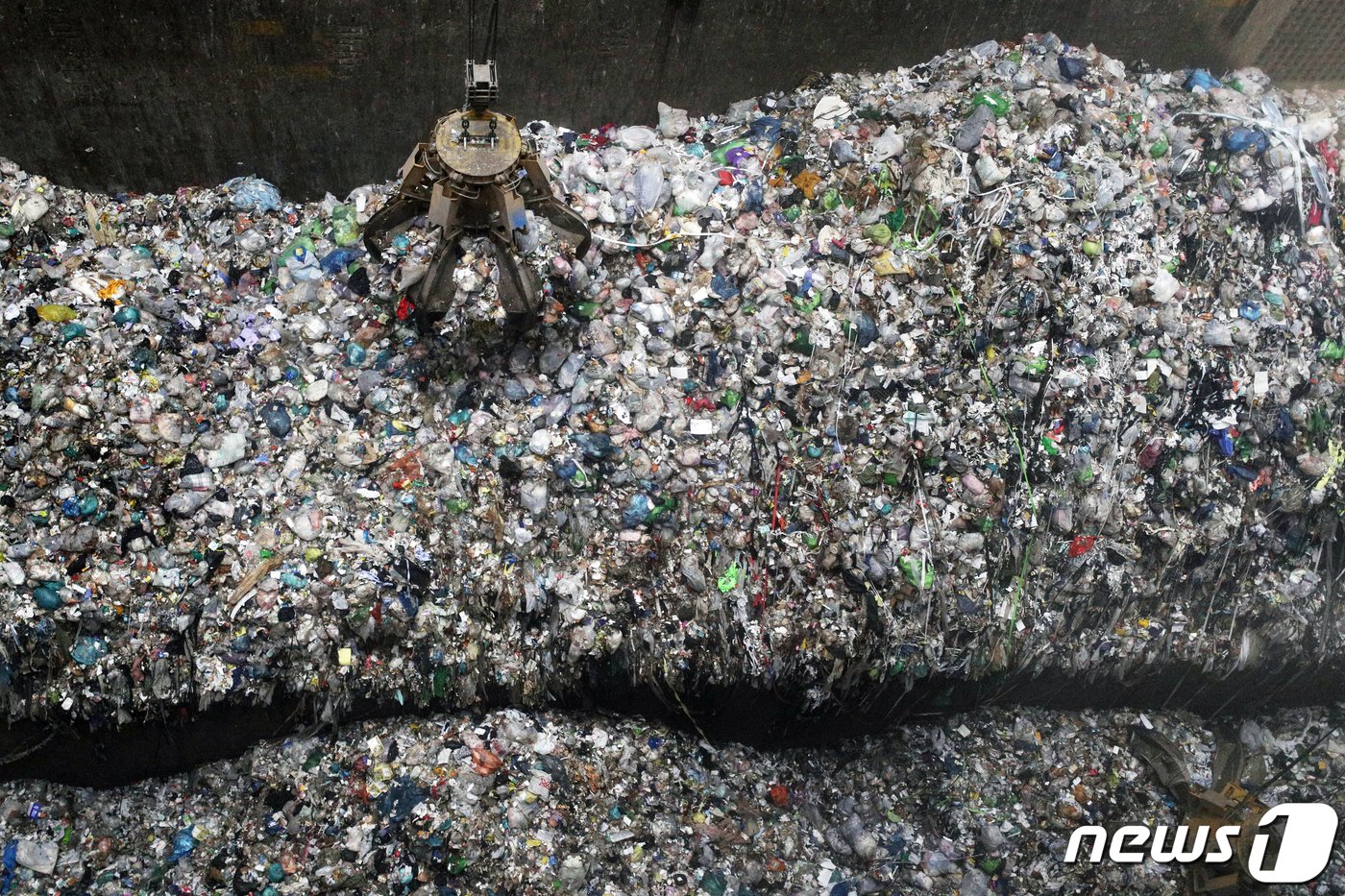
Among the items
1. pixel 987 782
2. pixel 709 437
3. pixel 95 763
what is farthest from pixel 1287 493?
pixel 95 763

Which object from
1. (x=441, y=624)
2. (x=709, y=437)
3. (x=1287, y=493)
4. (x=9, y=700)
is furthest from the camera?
(x=1287, y=493)

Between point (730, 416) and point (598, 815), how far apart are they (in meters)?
1.66

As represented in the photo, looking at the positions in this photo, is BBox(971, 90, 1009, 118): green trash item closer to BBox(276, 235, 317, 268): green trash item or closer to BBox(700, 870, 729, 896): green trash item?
BBox(276, 235, 317, 268): green trash item

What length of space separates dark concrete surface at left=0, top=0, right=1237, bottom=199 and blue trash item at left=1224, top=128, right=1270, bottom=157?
574 mm

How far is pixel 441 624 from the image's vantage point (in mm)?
3652

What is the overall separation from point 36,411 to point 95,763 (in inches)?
53.7

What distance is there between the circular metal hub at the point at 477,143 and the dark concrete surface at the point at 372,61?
0.95 metres

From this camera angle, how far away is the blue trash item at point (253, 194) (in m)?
4.23

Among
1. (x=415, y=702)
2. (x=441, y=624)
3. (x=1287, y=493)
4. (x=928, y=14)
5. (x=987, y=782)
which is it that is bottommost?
(x=987, y=782)

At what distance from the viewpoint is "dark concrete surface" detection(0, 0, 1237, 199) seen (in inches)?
149

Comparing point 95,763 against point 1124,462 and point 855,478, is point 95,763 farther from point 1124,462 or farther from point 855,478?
point 1124,462

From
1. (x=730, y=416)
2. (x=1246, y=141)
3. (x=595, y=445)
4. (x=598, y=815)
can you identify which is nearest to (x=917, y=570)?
(x=730, y=416)

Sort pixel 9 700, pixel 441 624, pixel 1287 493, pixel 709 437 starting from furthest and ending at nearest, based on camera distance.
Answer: pixel 1287 493, pixel 709 437, pixel 441 624, pixel 9 700

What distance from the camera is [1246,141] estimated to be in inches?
174
